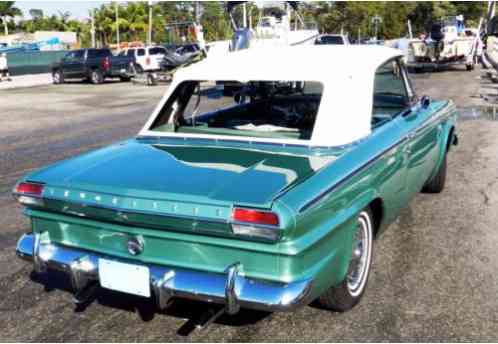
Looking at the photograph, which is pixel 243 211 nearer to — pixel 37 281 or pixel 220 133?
pixel 220 133

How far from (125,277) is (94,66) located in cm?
2491

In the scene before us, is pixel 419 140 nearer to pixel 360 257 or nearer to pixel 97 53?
pixel 360 257

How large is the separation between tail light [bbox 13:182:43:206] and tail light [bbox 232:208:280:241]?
48.2 inches

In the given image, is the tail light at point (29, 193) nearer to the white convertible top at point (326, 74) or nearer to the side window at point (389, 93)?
the white convertible top at point (326, 74)

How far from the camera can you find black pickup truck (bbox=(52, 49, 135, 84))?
2644 cm

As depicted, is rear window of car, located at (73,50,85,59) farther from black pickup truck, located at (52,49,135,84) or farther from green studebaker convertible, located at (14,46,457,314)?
green studebaker convertible, located at (14,46,457,314)

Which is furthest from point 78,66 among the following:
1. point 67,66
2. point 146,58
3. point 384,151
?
point 384,151

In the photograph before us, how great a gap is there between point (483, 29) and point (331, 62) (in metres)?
33.2

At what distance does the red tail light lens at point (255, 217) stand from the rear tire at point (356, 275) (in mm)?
871

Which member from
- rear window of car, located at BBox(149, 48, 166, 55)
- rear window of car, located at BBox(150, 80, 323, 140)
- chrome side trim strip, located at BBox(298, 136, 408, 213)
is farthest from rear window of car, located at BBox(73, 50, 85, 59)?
chrome side trim strip, located at BBox(298, 136, 408, 213)

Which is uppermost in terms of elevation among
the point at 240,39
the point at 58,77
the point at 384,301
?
the point at 240,39

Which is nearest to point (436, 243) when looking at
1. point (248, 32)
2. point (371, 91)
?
point (371, 91)

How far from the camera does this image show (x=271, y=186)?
9.66 ft

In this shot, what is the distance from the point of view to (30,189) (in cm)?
333
